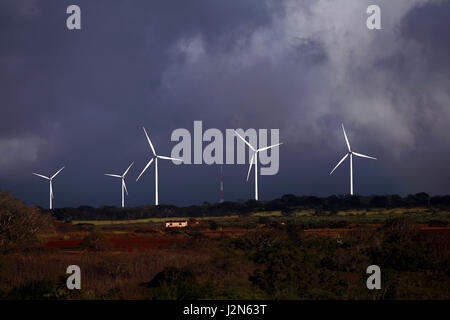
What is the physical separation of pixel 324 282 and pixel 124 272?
33.8ft

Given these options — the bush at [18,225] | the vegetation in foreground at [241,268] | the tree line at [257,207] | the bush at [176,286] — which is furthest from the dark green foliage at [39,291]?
the tree line at [257,207]

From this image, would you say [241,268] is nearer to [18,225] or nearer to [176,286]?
[176,286]

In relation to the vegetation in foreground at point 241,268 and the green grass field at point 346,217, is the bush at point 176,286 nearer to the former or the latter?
the vegetation in foreground at point 241,268

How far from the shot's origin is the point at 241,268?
26406 millimetres

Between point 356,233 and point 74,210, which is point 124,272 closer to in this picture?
point 356,233

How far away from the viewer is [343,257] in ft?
93.6

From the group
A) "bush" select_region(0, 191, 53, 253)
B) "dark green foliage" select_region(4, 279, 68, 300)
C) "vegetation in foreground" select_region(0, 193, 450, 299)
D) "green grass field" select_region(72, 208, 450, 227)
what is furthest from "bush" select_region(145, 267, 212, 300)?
"green grass field" select_region(72, 208, 450, 227)

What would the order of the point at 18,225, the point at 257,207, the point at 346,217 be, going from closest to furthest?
the point at 18,225 → the point at 346,217 → the point at 257,207

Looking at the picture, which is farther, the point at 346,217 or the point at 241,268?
the point at 346,217

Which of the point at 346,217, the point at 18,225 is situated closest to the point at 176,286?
the point at 18,225

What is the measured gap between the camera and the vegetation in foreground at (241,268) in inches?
861

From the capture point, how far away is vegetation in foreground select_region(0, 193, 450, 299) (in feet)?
71.7
